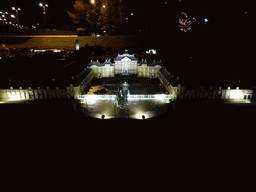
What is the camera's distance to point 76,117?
15773 millimetres

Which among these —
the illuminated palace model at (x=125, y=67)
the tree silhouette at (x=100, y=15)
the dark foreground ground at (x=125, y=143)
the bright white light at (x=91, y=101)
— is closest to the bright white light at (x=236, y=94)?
the dark foreground ground at (x=125, y=143)

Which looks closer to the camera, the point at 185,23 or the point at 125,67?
the point at 125,67

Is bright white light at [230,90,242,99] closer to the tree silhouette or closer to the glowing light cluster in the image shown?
the glowing light cluster

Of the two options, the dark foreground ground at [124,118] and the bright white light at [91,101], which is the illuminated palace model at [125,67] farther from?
the dark foreground ground at [124,118]

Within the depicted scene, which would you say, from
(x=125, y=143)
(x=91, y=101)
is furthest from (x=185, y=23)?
(x=125, y=143)

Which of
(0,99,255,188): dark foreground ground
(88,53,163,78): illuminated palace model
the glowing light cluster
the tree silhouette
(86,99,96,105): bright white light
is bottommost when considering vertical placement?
(0,99,255,188): dark foreground ground

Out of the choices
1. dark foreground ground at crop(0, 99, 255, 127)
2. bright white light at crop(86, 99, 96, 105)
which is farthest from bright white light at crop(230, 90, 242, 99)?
bright white light at crop(86, 99, 96, 105)

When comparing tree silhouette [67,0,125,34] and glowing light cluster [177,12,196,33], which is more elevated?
tree silhouette [67,0,125,34]

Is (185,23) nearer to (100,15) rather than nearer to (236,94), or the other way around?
(236,94)

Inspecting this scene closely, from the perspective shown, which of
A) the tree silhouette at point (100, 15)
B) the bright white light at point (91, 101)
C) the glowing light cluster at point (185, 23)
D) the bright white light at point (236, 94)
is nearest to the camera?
the bright white light at point (91, 101)

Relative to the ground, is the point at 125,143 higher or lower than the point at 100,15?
lower

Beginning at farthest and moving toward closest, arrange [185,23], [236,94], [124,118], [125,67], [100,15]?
[100,15]
[185,23]
[125,67]
[236,94]
[124,118]

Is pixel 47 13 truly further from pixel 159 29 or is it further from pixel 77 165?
pixel 77 165

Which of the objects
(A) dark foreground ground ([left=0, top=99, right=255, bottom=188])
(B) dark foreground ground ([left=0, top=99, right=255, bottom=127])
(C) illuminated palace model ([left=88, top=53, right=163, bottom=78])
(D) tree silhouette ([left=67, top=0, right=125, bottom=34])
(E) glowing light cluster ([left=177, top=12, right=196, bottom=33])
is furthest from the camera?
(D) tree silhouette ([left=67, top=0, right=125, bottom=34])
